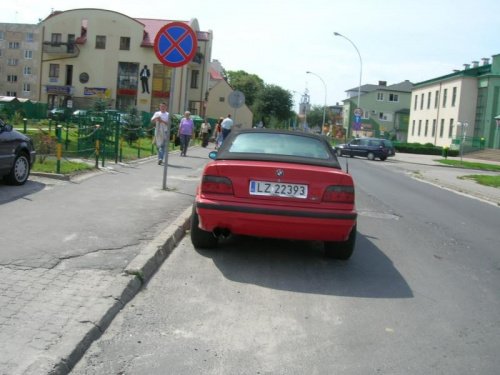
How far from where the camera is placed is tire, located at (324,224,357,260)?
6.23m

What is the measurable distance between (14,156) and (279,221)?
5.67m

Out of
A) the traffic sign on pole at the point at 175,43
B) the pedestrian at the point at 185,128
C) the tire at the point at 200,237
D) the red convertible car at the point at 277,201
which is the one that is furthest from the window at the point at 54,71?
the red convertible car at the point at 277,201

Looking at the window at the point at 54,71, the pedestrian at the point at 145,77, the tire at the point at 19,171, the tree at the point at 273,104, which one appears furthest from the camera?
the tree at the point at 273,104

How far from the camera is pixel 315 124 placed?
127 meters

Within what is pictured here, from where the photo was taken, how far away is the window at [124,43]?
5769cm

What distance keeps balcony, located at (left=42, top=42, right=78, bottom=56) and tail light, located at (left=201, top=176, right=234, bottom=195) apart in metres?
56.9


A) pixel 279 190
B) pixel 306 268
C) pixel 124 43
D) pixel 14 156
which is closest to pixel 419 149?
pixel 124 43

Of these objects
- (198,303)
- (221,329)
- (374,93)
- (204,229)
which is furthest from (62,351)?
(374,93)

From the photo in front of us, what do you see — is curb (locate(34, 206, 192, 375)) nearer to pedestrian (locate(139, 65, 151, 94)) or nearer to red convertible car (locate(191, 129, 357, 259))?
red convertible car (locate(191, 129, 357, 259))

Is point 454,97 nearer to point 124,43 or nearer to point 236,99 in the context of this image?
point 124,43

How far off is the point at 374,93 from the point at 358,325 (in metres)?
95.0

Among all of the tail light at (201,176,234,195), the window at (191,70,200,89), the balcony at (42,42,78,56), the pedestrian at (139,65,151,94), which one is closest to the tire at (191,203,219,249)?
the tail light at (201,176,234,195)

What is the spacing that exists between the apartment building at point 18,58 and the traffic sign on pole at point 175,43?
97330 mm

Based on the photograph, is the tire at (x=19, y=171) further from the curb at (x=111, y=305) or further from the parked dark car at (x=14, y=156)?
the curb at (x=111, y=305)
